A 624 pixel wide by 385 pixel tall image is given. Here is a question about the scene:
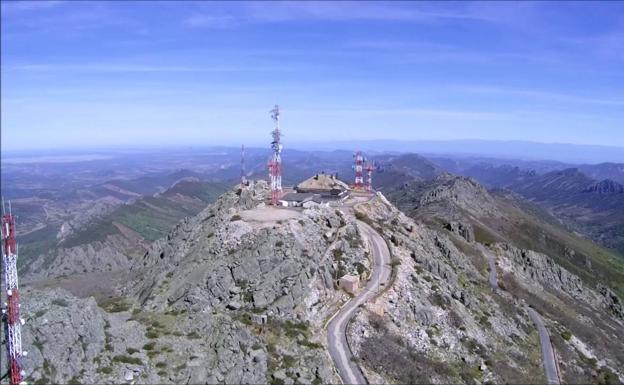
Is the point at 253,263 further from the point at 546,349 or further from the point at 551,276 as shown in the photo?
the point at 551,276

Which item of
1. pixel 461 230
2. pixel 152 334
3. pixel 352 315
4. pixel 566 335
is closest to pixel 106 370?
pixel 152 334

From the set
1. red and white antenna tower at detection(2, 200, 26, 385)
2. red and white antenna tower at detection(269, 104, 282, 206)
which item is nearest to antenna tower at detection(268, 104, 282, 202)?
red and white antenna tower at detection(269, 104, 282, 206)

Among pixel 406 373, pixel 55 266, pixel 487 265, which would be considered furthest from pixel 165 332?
pixel 55 266

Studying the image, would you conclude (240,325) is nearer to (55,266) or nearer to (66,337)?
(66,337)

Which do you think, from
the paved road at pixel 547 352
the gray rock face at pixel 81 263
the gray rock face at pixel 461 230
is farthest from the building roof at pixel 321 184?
the gray rock face at pixel 81 263

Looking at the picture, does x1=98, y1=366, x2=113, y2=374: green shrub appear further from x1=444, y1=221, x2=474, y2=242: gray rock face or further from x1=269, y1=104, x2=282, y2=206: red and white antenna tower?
x1=444, y1=221, x2=474, y2=242: gray rock face
